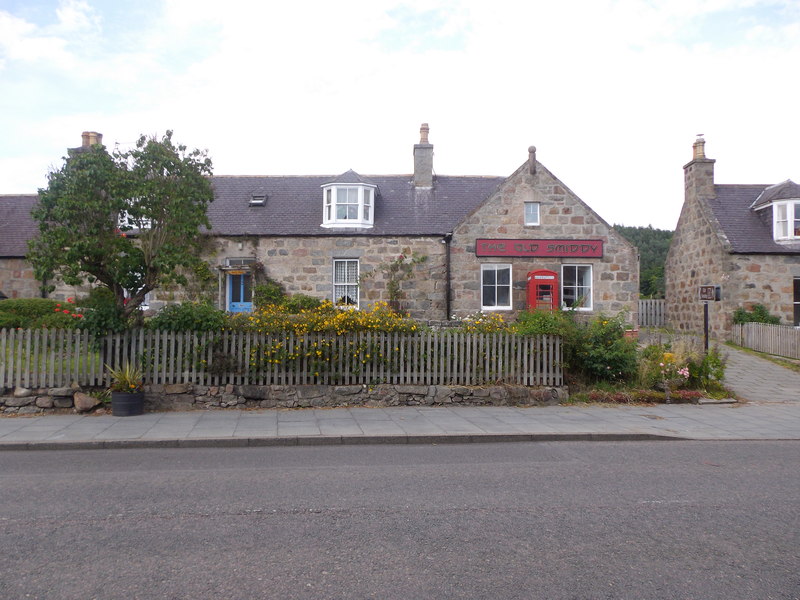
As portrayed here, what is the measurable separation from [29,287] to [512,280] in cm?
1883

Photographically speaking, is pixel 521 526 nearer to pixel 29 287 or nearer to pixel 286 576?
pixel 286 576

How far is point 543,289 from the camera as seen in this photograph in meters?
22.5

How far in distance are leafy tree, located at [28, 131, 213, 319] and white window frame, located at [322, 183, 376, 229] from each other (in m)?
10.6

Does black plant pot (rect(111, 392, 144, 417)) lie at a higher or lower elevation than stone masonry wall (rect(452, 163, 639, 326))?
lower

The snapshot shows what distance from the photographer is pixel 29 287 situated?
24344 mm

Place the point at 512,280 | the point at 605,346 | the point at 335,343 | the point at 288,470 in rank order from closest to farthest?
the point at 288,470, the point at 335,343, the point at 605,346, the point at 512,280

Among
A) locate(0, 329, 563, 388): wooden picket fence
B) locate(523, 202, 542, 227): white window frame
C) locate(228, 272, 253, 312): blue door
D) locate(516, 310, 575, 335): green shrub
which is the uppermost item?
locate(523, 202, 542, 227): white window frame

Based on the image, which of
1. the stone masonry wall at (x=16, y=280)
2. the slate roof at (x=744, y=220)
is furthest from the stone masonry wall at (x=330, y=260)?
the slate roof at (x=744, y=220)

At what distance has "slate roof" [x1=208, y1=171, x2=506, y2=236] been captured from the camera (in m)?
23.2

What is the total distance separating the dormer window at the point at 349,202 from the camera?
23.3 m

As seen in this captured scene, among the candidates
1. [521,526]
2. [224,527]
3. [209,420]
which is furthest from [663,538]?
[209,420]

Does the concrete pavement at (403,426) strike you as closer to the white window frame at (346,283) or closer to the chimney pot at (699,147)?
the white window frame at (346,283)

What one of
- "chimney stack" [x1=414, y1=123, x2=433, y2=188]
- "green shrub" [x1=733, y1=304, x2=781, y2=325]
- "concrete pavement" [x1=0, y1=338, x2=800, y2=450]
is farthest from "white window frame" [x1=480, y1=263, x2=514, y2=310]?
"concrete pavement" [x1=0, y1=338, x2=800, y2=450]

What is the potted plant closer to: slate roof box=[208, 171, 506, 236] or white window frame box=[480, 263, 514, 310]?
slate roof box=[208, 171, 506, 236]
